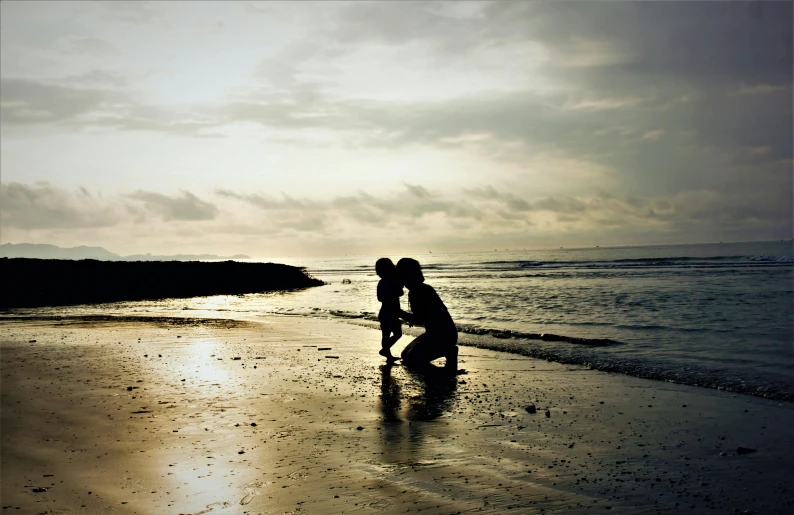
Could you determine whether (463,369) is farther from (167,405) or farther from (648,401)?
(167,405)

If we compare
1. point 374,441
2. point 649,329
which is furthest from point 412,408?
point 649,329

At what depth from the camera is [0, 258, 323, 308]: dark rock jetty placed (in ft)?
109

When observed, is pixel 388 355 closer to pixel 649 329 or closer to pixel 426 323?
pixel 426 323

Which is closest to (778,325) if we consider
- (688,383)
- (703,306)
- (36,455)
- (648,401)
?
(703,306)

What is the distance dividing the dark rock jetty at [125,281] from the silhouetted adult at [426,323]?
26553 millimetres

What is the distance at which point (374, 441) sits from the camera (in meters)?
5.97

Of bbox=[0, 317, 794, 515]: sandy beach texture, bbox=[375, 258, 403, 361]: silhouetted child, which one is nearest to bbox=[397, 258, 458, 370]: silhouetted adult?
bbox=[375, 258, 403, 361]: silhouetted child

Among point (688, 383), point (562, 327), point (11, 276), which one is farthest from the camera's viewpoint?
point (11, 276)

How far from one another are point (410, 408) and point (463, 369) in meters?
3.21

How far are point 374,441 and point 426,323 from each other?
4948 millimetres

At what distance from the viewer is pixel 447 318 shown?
10781 millimetres

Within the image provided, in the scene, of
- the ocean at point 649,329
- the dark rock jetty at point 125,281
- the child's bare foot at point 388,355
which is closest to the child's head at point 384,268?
the child's bare foot at point 388,355

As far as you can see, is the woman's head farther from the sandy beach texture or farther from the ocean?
the ocean

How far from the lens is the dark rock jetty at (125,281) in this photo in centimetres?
3331
